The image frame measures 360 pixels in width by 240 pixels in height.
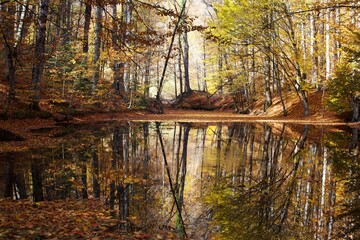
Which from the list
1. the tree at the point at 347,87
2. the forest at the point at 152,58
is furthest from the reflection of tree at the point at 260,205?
the tree at the point at 347,87

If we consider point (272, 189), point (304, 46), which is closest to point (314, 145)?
point (272, 189)

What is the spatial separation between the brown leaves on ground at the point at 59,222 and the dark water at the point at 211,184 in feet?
0.89

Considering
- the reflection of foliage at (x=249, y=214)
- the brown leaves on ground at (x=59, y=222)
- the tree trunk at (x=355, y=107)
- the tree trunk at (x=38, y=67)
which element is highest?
the tree trunk at (x=38, y=67)

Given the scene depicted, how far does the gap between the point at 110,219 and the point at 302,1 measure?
54.6ft

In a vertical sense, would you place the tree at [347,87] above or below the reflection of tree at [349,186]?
above

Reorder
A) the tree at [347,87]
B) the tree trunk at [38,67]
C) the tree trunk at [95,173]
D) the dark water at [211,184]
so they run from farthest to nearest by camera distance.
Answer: the tree at [347,87] < the tree trunk at [38,67] < the tree trunk at [95,173] < the dark water at [211,184]

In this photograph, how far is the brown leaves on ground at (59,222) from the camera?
11.2 ft

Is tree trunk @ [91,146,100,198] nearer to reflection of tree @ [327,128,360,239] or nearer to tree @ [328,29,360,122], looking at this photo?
reflection of tree @ [327,128,360,239]

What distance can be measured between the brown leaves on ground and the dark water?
0.27 m

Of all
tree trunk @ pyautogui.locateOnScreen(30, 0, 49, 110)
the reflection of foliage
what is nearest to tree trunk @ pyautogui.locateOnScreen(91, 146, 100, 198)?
the reflection of foliage

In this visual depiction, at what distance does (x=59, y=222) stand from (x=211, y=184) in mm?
2719

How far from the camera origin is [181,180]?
5887 millimetres

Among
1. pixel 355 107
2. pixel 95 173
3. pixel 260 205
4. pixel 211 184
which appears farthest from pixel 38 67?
pixel 355 107

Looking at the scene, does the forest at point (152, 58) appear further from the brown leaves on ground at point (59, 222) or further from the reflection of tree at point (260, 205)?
the reflection of tree at point (260, 205)
